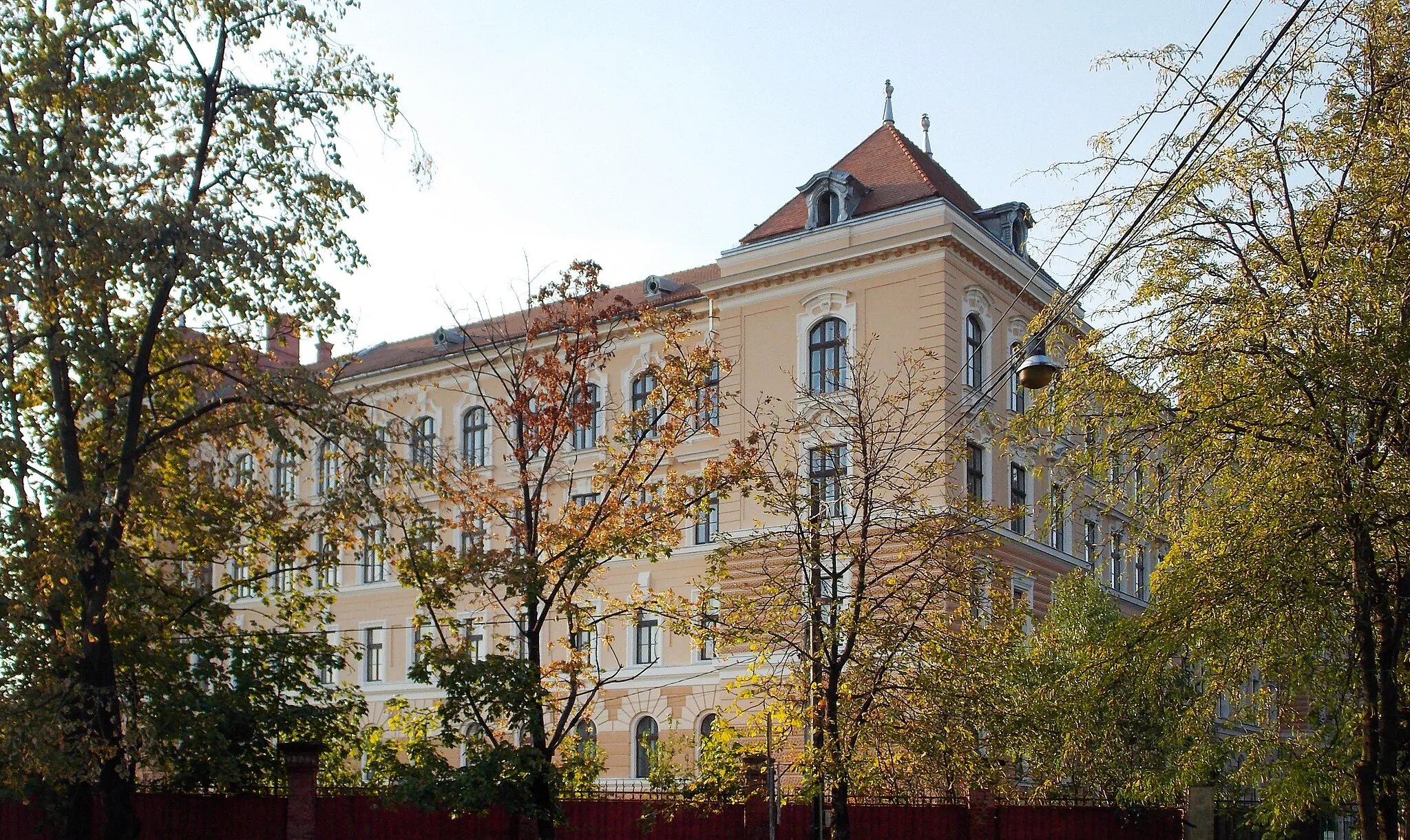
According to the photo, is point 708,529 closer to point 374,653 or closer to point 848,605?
point 374,653

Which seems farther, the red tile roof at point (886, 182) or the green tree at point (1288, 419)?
the red tile roof at point (886, 182)

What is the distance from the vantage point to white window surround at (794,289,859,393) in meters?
37.6

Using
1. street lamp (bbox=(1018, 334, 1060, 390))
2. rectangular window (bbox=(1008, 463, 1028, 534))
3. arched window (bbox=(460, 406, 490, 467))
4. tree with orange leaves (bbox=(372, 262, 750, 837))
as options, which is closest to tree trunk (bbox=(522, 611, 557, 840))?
tree with orange leaves (bbox=(372, 262, 750, 837))

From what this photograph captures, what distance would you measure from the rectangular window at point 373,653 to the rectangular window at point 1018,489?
20815mm

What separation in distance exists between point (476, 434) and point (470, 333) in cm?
621

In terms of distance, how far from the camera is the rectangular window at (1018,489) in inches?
1501

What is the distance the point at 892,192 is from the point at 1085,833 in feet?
62.7

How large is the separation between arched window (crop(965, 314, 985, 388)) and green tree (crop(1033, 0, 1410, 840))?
20181 millimetres

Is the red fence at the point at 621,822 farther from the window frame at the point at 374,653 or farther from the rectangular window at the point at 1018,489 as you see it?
the window frame at the point at 374,653

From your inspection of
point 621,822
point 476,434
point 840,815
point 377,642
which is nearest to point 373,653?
point 377,642

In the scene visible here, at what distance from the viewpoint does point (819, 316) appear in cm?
3809


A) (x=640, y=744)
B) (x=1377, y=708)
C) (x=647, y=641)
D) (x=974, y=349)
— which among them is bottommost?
(x=640, y=744)

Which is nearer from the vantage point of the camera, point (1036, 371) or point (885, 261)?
point (1036, 371)

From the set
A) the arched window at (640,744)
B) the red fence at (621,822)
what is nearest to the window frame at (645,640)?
the arched window at (640,744)
